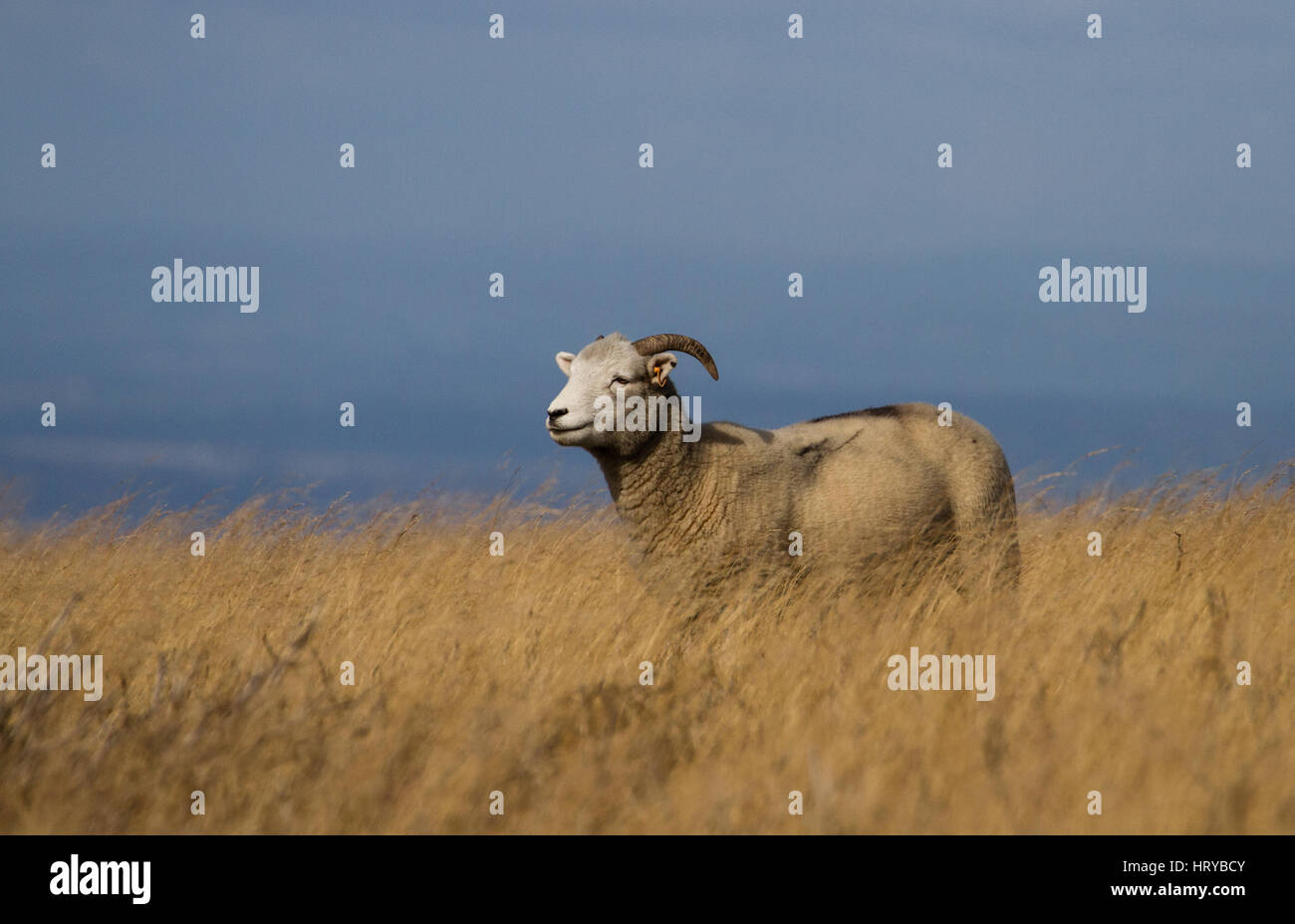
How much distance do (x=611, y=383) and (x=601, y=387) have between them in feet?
0.27

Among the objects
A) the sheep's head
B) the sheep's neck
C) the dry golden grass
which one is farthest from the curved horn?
the dry golden grass

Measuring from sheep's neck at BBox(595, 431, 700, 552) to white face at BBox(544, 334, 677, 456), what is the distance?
143 millimetres

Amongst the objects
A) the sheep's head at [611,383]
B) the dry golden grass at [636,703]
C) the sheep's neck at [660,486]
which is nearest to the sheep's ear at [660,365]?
the sheep's head at [611,383]

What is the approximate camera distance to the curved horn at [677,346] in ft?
29.9

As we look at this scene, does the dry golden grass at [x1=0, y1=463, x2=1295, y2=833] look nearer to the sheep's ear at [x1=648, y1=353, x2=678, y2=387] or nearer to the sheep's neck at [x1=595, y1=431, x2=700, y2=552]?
the sheep's neck at [x1=595, y1=431, x2=700, y2=552]

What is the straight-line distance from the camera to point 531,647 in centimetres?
777

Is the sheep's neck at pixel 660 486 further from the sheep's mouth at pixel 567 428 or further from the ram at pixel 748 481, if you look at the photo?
the sheep's mouth at pixel 567 428

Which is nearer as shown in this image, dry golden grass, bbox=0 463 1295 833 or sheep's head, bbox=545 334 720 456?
dry golden grass, bbox=0 463 1295 833

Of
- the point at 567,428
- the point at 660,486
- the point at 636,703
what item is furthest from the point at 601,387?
the point at 636,703

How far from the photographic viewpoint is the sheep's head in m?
8.77

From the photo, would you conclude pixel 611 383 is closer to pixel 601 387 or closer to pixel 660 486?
pixel 601 387

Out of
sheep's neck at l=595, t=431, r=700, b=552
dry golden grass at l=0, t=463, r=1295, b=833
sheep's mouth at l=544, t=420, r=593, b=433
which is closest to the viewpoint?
dry golden grass at l=0, t=463, r=1295, b=833

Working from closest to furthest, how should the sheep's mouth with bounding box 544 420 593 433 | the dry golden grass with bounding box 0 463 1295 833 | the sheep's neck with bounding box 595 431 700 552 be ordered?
1. the dry golden grass with bounding box 0 463 1295 833
2. the sheep's mouth with bounding box 544 420 593 433
3. the sheep's neck with bounding box 595 431 700 552
